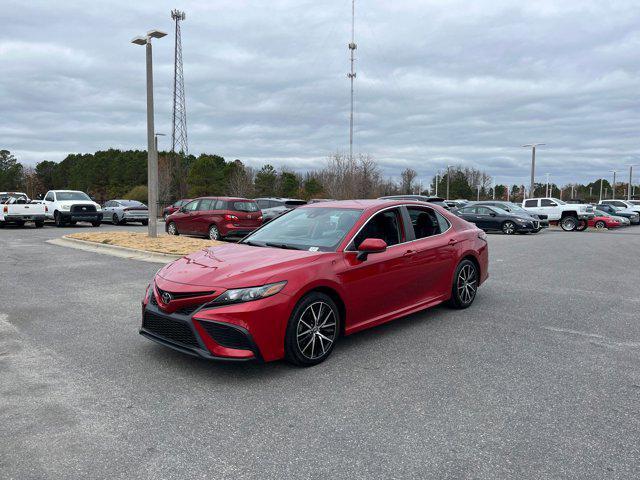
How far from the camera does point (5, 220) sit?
22.6 meters

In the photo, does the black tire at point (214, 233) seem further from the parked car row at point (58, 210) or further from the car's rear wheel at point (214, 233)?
the parked car row at point (58, 210)

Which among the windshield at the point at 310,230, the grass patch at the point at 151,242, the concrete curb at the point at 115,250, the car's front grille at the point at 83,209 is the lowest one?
the concrete curb at the point at 115,250

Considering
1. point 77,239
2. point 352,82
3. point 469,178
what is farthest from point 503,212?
point 469,178

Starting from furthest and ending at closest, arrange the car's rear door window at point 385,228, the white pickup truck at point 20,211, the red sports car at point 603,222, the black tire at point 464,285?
the red sports car at point 603,222 < the white pickup truck at point 20,211 < the black tire at point 464,285 < the car's rear door window at point 385,228

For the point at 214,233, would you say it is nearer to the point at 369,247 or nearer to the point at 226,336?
the point at 369,247

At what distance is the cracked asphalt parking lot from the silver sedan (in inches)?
873

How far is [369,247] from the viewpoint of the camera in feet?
16.5

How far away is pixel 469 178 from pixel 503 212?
9940 centimetres

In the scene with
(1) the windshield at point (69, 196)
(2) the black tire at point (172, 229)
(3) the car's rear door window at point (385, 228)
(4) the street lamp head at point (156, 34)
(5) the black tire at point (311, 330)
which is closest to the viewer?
(5) the black tire at point (311, 330)

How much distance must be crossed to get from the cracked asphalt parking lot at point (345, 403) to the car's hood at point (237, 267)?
81 centimetres

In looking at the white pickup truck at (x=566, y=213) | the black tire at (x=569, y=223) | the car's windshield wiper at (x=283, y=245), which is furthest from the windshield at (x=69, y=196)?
the black tire at (x=569, y=223)

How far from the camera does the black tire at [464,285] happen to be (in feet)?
22.2

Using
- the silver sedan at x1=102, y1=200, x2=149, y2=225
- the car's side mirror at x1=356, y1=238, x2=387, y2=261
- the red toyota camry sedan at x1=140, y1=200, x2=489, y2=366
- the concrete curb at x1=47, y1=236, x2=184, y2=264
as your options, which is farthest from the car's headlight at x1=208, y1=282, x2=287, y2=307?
the silver sedan at x1=102, y1=200, x2=149, y2=225

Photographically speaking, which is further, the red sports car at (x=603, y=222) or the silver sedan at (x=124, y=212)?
the red sports car at (x=603, y=222)
